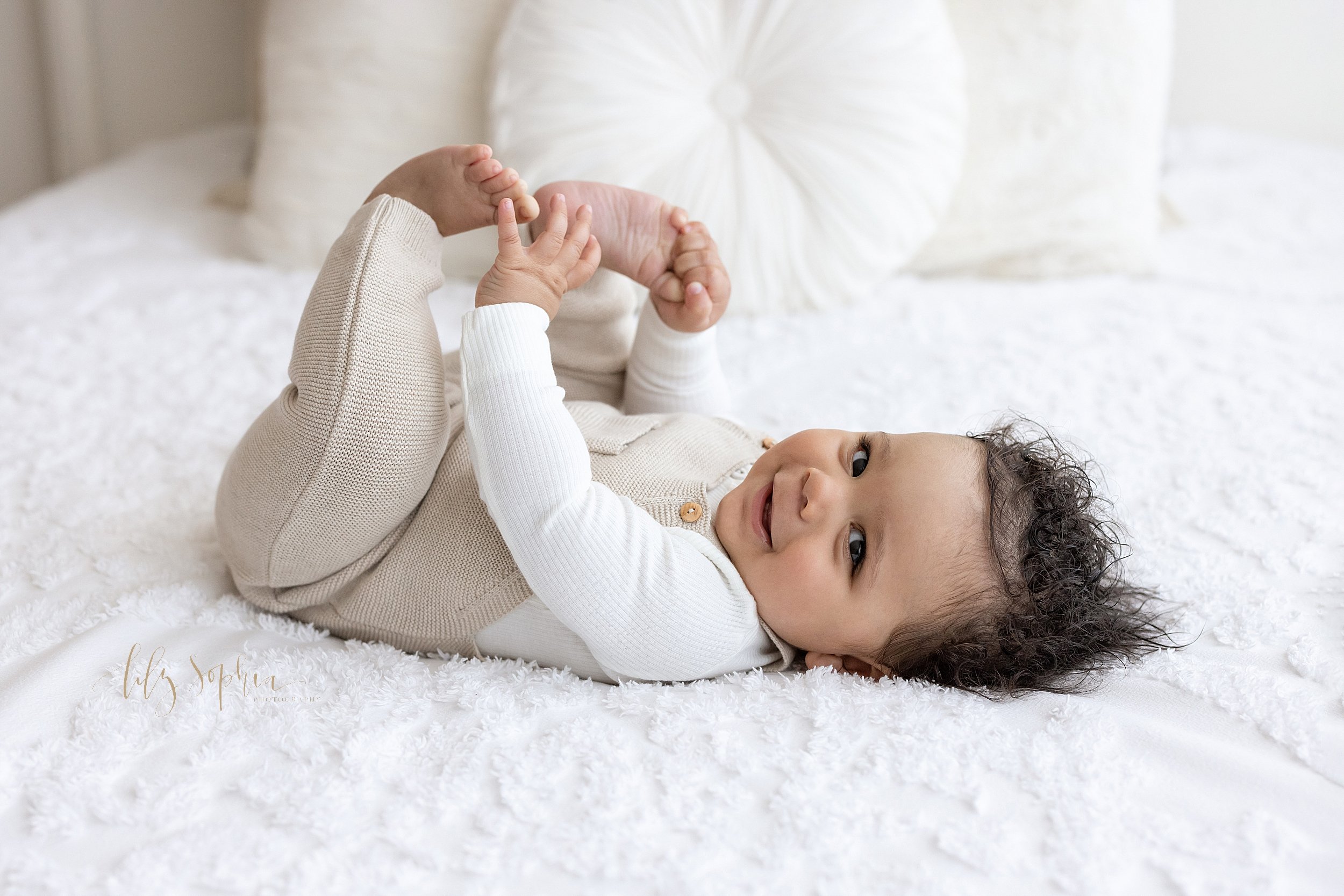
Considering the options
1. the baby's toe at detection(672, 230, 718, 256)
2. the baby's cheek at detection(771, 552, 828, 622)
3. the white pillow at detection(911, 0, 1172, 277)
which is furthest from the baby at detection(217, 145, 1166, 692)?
the white pillow at detection(911, 0, 1172, 277)

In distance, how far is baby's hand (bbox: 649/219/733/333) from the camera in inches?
38.2

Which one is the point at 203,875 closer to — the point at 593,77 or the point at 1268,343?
the point at 593,77

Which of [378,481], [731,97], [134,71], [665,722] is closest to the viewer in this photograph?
[665,722]

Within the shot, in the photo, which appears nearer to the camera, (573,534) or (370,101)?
(573,534)

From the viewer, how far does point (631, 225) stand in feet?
3.11

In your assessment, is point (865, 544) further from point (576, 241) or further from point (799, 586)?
point (576, 241)

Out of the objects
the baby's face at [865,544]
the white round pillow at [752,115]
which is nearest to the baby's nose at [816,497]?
the baby's face at [865,544]

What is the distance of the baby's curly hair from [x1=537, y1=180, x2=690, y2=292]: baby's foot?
1.22 ft

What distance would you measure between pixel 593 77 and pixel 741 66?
215 millimetres

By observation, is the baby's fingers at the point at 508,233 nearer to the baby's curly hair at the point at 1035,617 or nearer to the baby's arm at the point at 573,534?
the baby's arm at the point at 573,534

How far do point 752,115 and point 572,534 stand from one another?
0.87 metres

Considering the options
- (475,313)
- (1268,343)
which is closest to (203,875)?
(475,313)

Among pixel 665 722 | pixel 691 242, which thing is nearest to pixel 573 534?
pixel 665 722

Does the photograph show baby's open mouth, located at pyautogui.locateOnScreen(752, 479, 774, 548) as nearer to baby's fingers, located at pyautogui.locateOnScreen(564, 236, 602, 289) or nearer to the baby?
the baby
